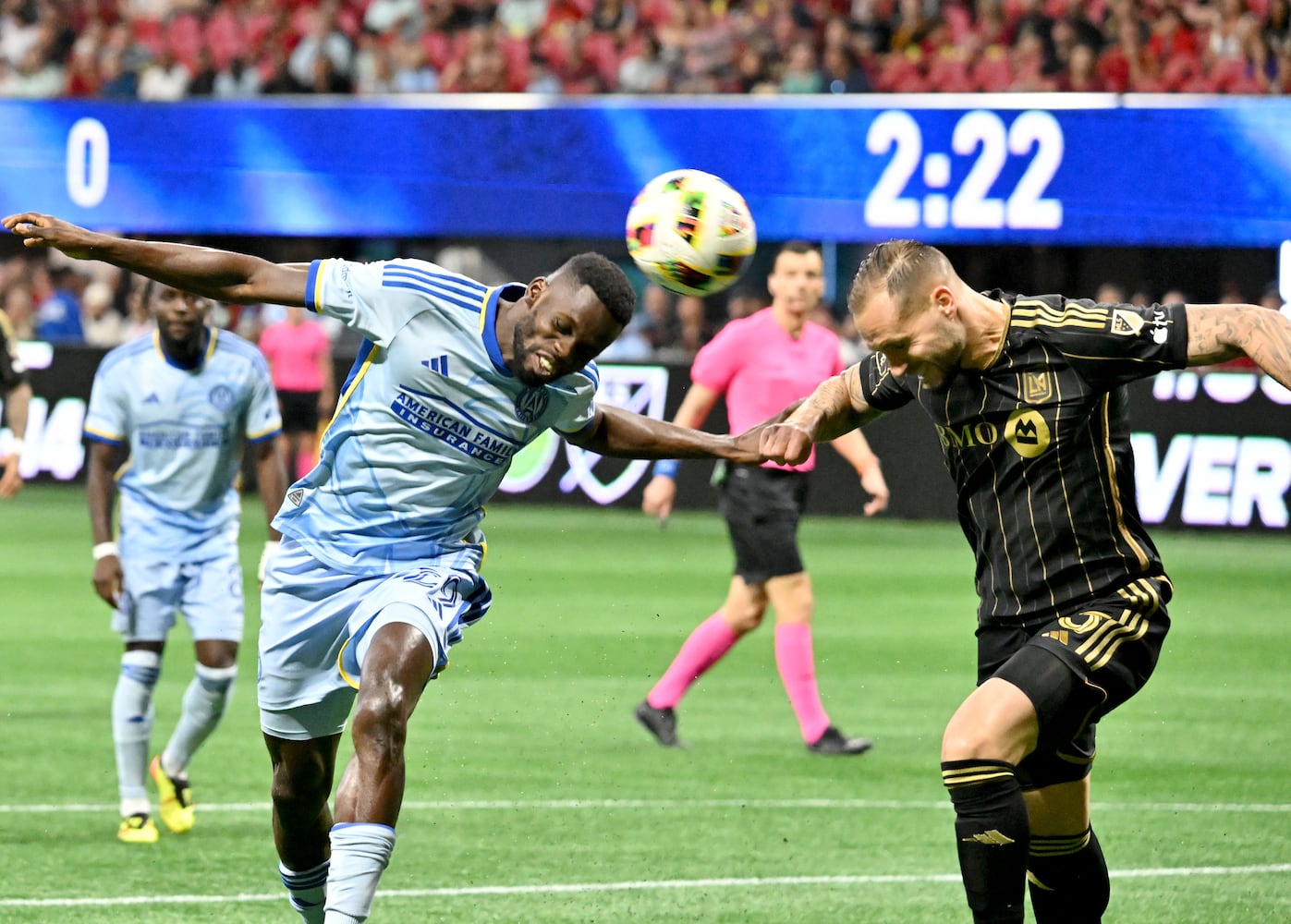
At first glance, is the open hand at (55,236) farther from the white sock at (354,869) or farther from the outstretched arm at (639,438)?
the white sock at (354,869)

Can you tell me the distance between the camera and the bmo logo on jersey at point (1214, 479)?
1742 cm

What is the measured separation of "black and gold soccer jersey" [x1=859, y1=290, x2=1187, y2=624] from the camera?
5.27m

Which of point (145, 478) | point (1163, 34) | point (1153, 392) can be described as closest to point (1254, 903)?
point (145, 478)

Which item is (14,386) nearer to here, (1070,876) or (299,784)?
(299,784)

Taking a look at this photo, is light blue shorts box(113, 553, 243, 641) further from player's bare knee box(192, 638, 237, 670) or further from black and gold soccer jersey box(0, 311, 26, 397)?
black and gold soccer jersey box(0, 311, 26, 397)

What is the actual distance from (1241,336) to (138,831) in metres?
4.85

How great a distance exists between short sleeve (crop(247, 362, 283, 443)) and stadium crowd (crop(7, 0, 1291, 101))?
13638 mm

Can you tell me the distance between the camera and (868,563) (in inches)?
671

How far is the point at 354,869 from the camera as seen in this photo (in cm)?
493

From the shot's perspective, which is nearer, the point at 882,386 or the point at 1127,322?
the point at 1127,322

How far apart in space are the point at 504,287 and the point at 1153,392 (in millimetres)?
12900

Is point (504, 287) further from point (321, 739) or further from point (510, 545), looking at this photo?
point (510, 545)

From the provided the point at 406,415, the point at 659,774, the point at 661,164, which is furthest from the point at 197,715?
the point at 661,164

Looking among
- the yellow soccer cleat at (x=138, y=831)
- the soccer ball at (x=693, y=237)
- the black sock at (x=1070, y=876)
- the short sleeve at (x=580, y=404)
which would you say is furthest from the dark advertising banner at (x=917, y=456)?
the black sock at (x=1070, y=876)
